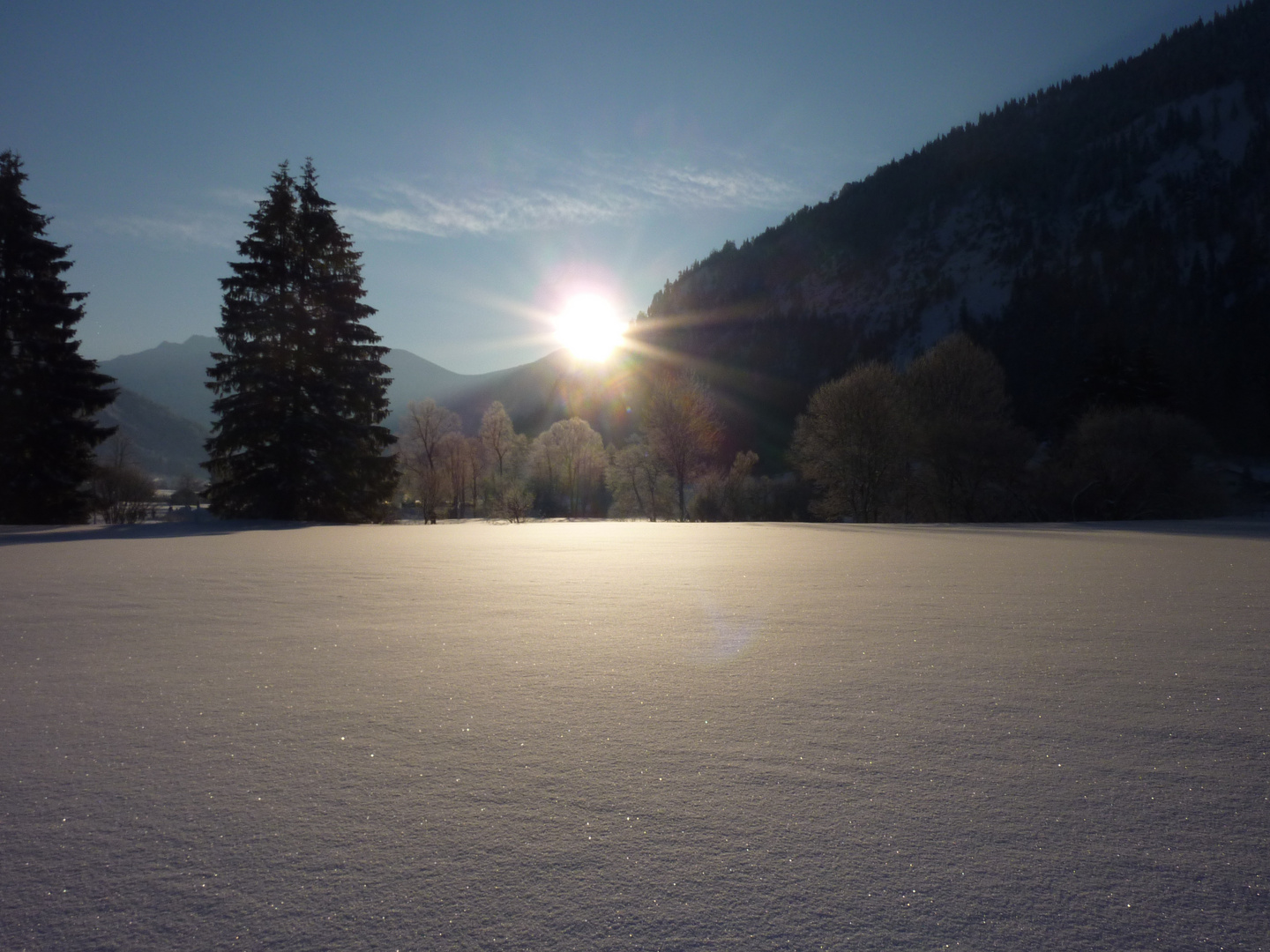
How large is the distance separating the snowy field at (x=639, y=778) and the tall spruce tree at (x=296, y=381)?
16742mm

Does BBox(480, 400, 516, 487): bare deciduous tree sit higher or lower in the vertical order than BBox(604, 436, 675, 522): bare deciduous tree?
higher

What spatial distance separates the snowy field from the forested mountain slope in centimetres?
5955

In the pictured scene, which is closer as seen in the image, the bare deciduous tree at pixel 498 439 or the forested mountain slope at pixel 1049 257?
the bare deciduous tree at pixel 498 439

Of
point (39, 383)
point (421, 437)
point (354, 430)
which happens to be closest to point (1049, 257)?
point (421, 437)

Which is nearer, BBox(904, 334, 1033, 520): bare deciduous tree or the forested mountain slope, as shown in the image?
BBox(904, 334, 1033, 520): bare deciduous tree

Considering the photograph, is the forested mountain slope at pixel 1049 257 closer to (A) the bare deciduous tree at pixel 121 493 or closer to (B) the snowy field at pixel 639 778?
(A) the bare deciduous tree at pixel 121 493

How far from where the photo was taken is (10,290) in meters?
18.9

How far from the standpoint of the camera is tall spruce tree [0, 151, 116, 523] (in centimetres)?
1827

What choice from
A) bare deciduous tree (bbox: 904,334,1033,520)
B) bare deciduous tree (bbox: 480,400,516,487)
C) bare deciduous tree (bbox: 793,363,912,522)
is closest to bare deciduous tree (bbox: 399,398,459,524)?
bare deciduous tree (bbox: 480,400,516,487)

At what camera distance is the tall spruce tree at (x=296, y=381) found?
1978 centimetres

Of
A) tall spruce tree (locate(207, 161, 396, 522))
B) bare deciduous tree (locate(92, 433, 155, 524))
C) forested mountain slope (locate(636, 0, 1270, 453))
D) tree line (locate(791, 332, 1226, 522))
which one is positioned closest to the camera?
tall spruce tree (locate(207, 161, 396, 522))

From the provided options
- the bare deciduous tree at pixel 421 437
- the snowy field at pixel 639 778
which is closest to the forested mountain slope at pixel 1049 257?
the bare deciduous tree at pixel 421 437

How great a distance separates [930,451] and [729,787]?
2745cm

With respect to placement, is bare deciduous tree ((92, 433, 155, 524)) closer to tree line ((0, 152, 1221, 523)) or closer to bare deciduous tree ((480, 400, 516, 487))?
tree line ((0, 152, 1221, 523))
